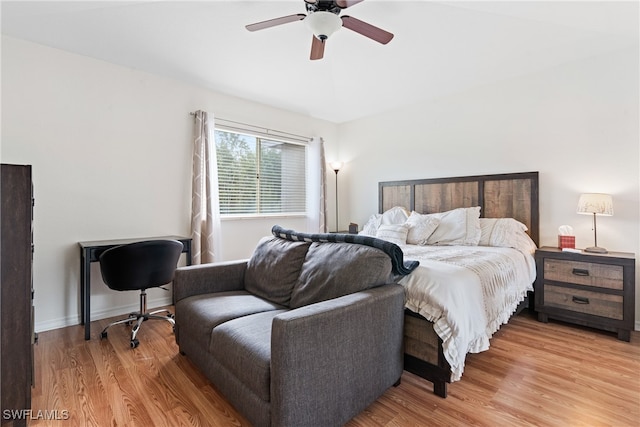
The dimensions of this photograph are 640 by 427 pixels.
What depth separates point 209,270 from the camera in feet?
7.28

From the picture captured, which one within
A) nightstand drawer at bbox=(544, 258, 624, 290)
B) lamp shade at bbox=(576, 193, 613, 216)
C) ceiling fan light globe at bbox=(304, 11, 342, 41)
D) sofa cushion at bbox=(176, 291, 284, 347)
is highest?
ceiling fan light globe at bbox=(304, 11, 342, 41)

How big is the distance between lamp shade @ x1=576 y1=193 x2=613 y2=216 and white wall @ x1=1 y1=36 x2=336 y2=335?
403cm

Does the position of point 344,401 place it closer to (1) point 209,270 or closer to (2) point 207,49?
(1) point 209,270

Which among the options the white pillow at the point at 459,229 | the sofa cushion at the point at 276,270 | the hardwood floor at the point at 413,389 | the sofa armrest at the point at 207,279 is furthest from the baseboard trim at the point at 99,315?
the white pillow at the point at 459,229

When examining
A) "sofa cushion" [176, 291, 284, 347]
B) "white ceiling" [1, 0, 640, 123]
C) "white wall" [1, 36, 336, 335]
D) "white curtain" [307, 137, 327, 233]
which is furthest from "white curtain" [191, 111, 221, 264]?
"white curtain" [307, 137, 327, 233]

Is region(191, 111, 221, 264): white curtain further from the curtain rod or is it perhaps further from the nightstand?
the nightstand

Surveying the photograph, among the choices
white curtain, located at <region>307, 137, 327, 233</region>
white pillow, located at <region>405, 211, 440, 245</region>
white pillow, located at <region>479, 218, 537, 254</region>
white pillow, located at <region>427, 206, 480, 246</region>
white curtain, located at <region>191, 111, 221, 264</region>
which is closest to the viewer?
white pillow, located at <region>479, 218, 537, 254</region>

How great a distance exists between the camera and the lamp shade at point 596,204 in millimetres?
2543

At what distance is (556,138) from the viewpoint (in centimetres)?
301

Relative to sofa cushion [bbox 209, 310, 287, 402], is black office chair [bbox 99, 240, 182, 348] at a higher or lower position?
higher

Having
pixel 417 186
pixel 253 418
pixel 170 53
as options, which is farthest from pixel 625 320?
pixel 170 53

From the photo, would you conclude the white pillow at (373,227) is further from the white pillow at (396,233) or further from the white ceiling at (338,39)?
the white ceiling at (338,39)

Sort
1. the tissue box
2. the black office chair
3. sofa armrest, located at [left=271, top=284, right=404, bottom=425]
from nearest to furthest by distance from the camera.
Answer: sofa armrest, located at [left=271, top=284, right=404, bottom=425], the black office chair, the tissue box

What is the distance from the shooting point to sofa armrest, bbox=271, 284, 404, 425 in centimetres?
118
